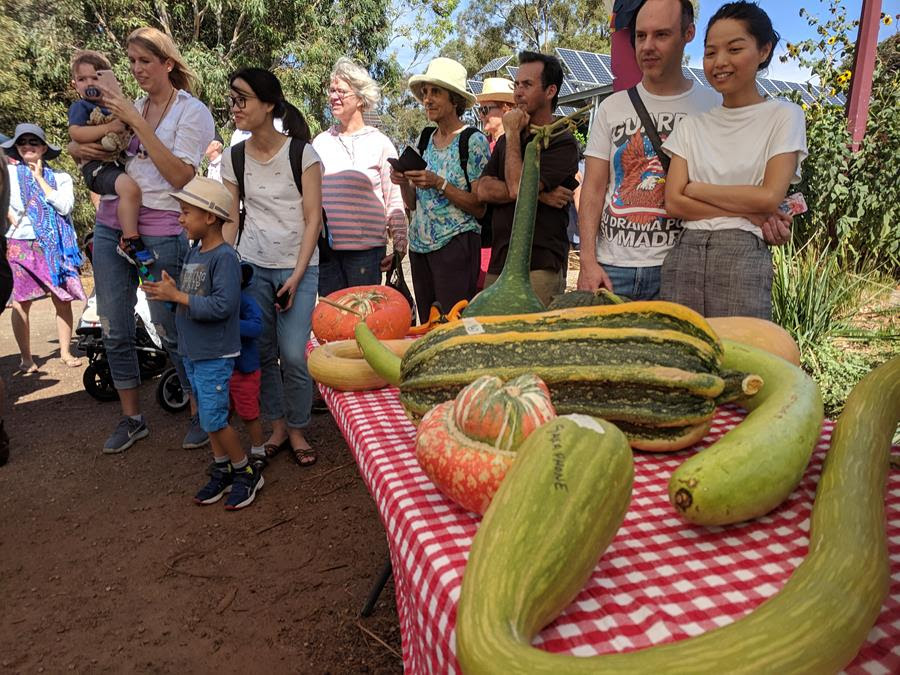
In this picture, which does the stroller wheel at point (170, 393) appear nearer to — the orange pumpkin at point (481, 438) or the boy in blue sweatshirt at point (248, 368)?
the boy in blue sweatshirt at point (248, 368)

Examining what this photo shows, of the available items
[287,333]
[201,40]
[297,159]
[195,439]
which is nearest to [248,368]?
[287,333]

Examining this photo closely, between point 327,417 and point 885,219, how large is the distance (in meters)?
5.69

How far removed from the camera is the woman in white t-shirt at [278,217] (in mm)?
3260

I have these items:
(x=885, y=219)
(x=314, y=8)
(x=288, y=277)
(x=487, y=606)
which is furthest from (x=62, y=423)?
(x=314, y=8)

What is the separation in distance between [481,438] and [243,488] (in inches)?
104

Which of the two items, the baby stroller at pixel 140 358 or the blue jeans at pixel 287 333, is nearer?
the blue jeans at pixel 287 333

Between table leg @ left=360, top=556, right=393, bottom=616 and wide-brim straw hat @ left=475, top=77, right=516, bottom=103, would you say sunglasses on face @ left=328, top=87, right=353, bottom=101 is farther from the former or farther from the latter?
table leg @ left=360, top=556, right=393, bottom=616

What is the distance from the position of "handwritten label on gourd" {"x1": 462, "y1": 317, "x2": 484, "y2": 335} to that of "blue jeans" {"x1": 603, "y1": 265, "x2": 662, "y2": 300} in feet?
4.08

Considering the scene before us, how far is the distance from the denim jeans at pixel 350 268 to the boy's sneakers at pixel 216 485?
1.35 meters

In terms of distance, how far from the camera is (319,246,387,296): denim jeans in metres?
3.94

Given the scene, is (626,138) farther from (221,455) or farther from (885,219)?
(885,219)

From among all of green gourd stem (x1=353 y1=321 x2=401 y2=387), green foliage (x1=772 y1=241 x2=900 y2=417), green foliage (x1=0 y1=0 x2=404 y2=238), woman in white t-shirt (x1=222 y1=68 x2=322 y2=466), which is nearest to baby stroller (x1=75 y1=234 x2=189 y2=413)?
woman in white t-shirt (x1=222 y1=68 x2=322 y2=466)

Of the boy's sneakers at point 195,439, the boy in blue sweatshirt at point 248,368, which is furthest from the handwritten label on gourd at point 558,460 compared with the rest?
the boy's sneakers at point 195,439

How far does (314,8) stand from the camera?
1652cm
